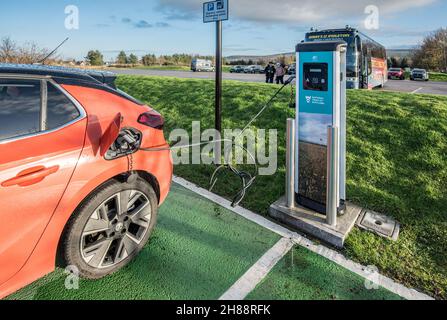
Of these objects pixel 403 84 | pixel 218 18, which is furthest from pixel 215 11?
pixel 403 84

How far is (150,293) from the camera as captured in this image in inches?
98.2

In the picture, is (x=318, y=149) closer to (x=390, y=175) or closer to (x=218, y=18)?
(x=390, y=175)

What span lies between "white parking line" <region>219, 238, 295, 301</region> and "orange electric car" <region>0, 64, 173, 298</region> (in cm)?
97

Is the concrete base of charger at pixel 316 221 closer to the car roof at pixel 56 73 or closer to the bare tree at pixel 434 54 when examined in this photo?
the car roof at pixel 56 73

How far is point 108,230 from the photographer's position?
2609 mm

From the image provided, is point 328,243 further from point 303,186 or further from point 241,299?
point 241,299

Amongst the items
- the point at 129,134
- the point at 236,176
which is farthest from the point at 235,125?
the point at 129,134

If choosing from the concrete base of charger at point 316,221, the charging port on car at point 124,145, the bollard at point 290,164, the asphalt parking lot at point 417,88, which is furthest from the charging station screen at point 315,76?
the asphalt parking lot at point 417,88

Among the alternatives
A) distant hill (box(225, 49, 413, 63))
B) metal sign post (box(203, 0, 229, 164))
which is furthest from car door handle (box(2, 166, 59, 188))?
distant hill (box(225, 49, 413, 63))

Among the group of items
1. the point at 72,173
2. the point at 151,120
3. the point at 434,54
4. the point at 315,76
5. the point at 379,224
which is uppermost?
the point at 434,54

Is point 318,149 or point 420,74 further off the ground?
point 420,74

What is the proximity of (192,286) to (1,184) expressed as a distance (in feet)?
5.10

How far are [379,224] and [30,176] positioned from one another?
11.0 ft

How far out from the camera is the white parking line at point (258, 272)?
2496 millimetres
